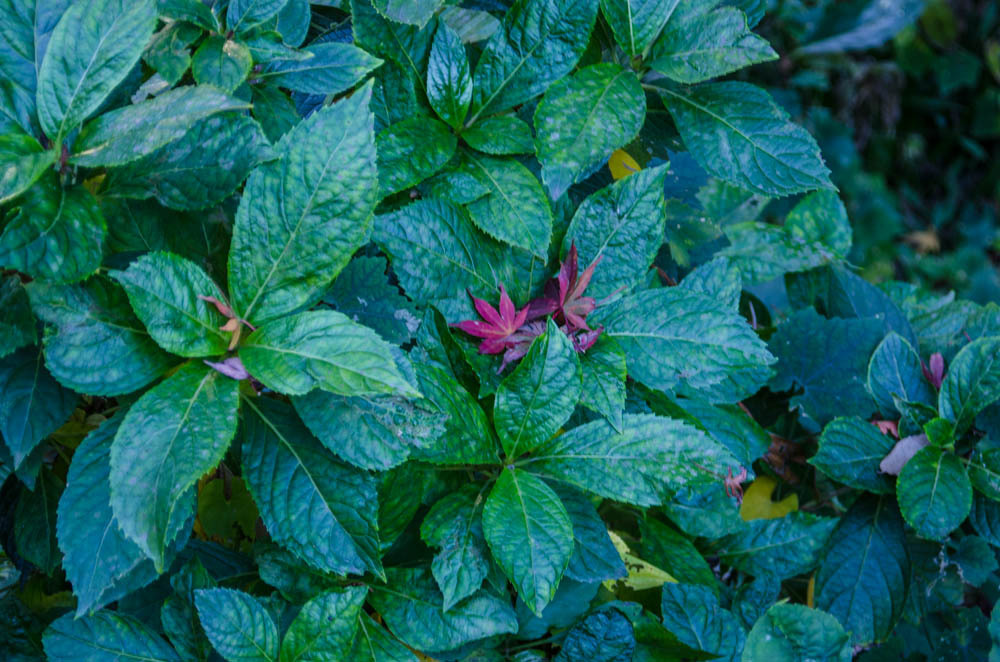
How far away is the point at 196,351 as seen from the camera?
0.89m

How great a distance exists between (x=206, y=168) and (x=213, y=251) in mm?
139

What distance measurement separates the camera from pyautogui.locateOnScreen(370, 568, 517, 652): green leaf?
3.42 ft

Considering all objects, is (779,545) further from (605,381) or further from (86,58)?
(86,58)

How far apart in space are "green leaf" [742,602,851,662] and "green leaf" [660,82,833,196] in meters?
0.58

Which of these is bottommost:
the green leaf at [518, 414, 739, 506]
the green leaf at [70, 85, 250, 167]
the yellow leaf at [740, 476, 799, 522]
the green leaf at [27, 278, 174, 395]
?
the yellow leaf at [740, 476, 799, 522]

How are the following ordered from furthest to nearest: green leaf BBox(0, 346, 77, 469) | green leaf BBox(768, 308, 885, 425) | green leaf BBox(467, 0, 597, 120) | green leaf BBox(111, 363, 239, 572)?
green leaf BBox(768, 308, 885, 425) < green leaf BBox(467, 0, 597, 120) < green leaf BBox(0, 346, 77, 469) < green leaf BBox(111, 363, 239, 572)

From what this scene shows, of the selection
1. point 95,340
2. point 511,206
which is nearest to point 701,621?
point 511,206

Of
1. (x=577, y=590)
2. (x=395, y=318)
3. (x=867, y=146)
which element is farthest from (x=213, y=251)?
(x=867, y=146)

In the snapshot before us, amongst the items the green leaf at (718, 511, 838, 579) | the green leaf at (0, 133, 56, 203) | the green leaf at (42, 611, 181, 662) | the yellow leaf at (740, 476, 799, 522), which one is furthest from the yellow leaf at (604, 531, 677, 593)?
the green leaf at (0, 133, 56, 203)

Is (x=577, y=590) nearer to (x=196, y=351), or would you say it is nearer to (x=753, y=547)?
(x=753, y=547)

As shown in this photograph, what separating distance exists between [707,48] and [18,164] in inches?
33.8

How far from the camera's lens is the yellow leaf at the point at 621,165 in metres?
1.36

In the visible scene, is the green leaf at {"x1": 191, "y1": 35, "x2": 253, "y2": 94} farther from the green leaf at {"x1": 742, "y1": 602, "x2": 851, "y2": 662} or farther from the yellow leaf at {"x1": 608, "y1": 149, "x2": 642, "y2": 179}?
the green leaf at {"x1": 742, "y1": 602, "x2": 851, "y2": 662}

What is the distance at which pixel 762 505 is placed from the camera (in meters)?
1.53
